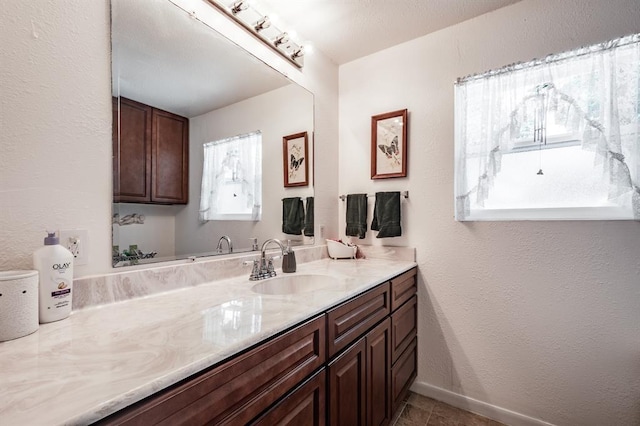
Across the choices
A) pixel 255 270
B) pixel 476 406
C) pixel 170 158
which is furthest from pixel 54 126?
pixel 476 406

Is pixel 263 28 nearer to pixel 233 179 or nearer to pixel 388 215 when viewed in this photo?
pixel 233 179

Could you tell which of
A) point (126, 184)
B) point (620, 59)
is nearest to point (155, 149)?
point (126, 184)

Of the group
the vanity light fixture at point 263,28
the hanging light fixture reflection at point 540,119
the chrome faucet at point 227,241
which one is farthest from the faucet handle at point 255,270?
the hanging light fixture reflection at point 540,119

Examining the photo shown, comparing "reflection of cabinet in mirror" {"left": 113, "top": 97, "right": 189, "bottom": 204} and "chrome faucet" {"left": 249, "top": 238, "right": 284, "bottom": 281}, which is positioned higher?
"reflection of cabinet in mirror" {"left": 113, "top": 97, "right": 189, "bottom": 204}

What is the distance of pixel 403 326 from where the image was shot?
1666 mm

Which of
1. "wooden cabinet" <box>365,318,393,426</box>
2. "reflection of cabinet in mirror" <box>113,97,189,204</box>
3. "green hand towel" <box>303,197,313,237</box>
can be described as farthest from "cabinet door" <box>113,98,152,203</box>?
"wooden cabinet" <box>365,318,393,426</box>

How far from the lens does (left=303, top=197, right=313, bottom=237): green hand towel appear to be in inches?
76.3

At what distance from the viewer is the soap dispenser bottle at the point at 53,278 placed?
2.61 ft

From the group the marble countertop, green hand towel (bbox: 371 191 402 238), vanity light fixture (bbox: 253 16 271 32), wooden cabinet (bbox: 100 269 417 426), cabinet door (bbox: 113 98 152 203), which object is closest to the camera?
the marble countertop

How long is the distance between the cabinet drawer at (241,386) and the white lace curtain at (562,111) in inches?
50.6

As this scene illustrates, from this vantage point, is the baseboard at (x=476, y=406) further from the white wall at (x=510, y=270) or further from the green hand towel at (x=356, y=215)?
the green hand towel at (x=356, y=215)

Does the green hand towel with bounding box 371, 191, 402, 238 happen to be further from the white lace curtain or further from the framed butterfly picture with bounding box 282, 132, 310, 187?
the framed butterfly picture with bounding box 282, 132, 310, 187

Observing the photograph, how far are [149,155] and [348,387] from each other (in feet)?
3.87

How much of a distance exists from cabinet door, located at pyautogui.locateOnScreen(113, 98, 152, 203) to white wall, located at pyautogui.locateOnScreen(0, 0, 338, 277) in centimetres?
3
